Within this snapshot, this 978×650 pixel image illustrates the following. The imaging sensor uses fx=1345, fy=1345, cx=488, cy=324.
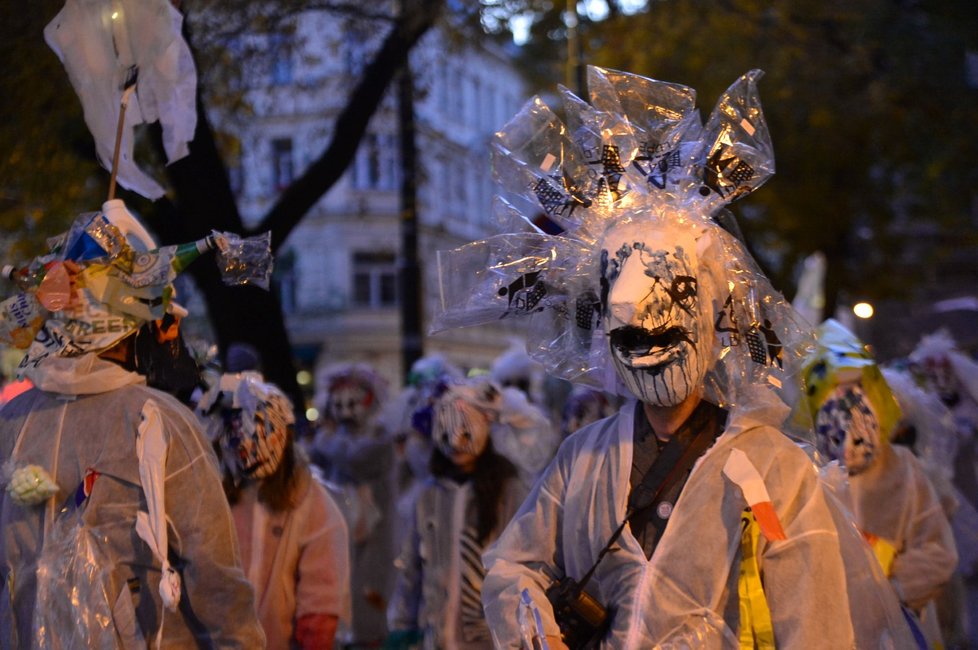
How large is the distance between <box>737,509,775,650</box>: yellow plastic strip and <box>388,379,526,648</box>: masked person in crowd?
3017 millimetres

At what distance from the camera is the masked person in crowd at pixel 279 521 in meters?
5.75

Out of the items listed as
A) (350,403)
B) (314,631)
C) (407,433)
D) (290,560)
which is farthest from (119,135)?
(407,433)

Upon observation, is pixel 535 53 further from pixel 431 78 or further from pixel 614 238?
pixel 614 238

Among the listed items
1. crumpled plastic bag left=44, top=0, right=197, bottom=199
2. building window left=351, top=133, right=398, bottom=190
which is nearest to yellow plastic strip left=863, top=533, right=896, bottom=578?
crumpled plastic bag left=44, top=0, right=197, bottom=199

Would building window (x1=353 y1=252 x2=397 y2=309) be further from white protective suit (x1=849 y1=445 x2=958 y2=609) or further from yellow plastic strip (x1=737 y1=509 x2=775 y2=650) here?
yellow plastic strip (x1=737 y1=509 x2=775 y2=650)

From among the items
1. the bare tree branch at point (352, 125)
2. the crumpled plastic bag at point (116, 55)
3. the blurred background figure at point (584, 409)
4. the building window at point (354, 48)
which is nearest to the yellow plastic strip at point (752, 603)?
the crumpled plastic bag at point (116, 55)

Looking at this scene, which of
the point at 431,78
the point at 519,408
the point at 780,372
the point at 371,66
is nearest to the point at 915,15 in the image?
the point at 431,78

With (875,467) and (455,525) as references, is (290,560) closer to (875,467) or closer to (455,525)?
(455,525)

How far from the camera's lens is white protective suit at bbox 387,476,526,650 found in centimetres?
668

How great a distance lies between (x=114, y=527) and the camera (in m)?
4.34

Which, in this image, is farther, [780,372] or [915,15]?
[915,15]

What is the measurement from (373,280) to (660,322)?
114ft

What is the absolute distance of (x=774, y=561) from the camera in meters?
3.65

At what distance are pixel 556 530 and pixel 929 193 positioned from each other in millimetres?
16564
